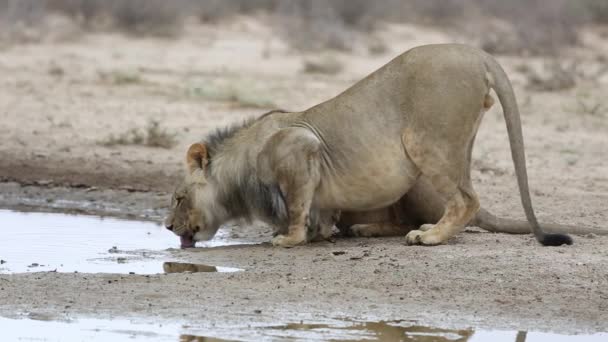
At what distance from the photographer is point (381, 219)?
943cm

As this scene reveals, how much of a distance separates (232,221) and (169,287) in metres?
1.67

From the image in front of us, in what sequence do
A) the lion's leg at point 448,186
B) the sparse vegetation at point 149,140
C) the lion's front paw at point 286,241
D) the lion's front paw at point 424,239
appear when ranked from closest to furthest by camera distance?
the lion's leg at point 448,186 < the lion's front paw at point 424,239 < the lion's front paw at point 286,241 < the sparse vegetation at point 149,140

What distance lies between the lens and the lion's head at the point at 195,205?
29.6ft

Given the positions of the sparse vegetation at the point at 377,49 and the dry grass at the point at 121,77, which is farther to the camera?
the sparse vegetation at the point at 377,49

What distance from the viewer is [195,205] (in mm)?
9023

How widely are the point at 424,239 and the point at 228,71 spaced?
11535mm

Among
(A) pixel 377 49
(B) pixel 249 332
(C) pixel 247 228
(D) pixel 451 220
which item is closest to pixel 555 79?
(A) pixel 377 49

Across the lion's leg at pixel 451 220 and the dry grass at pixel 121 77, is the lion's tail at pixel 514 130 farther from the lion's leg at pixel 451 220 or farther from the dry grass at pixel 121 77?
the dry grass at pixel 121 77

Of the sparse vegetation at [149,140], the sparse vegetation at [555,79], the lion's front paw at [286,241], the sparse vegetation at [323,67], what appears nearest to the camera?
the lion's front paw at [286,241]

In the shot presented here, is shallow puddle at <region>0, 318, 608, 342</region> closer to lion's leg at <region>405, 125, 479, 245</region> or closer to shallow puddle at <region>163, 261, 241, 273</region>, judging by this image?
shallow puddle at <region>163, 261, 241, 273</region>

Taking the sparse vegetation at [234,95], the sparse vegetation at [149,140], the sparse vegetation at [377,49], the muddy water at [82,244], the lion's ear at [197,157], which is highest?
the sparse vegetation at [377,49]

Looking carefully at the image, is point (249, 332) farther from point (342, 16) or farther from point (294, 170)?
point (342, 16)

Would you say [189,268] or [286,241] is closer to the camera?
[189,268]

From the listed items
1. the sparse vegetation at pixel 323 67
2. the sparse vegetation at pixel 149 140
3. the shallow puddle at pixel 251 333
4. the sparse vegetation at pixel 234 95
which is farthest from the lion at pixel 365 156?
the sparse vegetation at pixel 323 67
